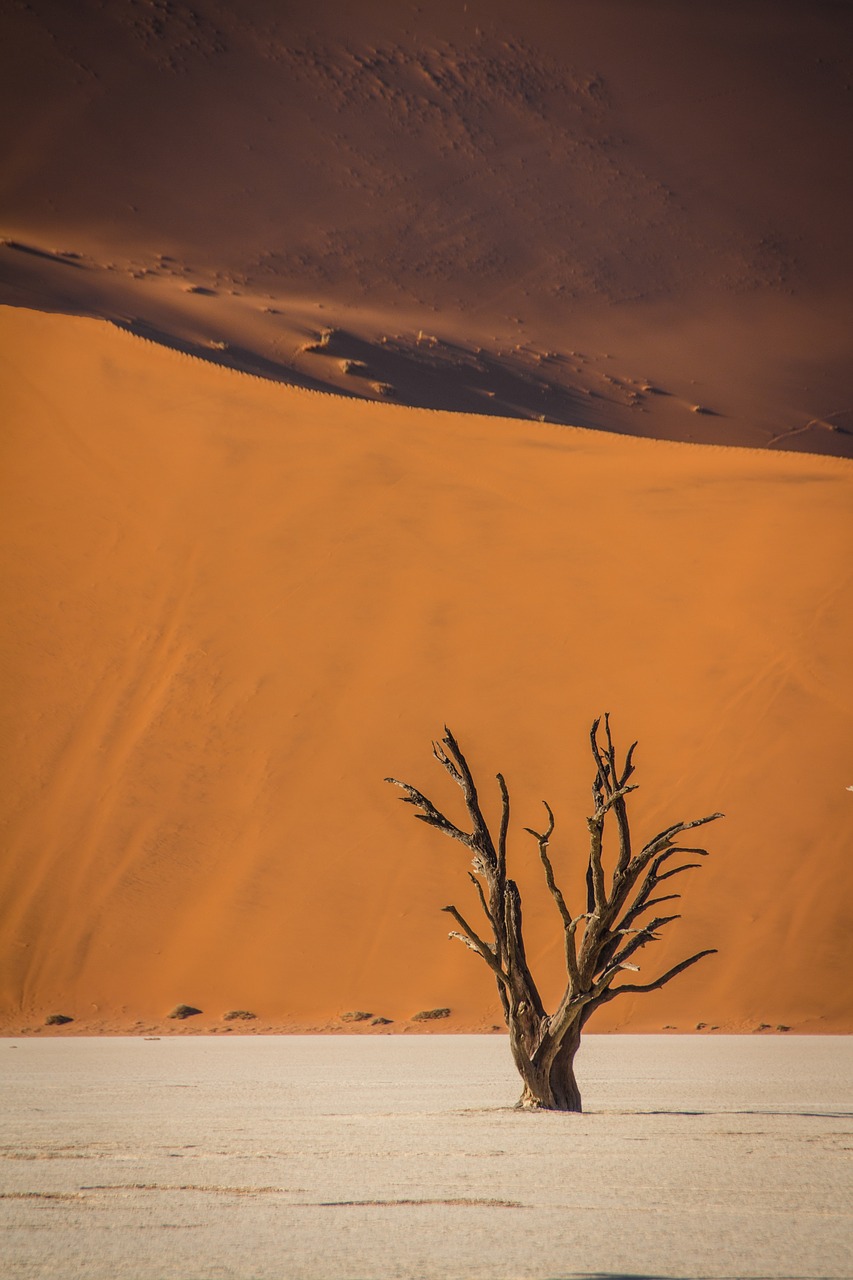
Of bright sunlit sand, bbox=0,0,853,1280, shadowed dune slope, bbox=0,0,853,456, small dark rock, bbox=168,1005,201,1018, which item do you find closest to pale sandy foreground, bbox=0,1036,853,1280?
bright sunlit sand, bbox=0,0,853,1280

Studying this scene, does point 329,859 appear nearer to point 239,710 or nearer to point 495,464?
point 239,710

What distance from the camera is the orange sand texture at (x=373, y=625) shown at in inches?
579

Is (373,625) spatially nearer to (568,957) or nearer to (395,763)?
(395,763)

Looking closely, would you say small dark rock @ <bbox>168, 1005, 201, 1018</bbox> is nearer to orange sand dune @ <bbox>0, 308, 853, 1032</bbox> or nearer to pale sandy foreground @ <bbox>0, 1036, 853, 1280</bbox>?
orange sand dune @ <bbox>0, 308, 853, 1032</bbox>

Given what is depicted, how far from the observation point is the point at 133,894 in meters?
14.9

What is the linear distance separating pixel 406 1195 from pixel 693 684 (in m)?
13.4

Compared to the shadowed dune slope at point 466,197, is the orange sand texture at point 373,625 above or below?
below

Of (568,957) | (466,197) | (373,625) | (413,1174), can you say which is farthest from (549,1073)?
(466,197)

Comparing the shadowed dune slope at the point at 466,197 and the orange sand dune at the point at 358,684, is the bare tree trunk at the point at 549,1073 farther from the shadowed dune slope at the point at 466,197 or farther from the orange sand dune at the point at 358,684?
the shadowed dune slope at the point at 466,197

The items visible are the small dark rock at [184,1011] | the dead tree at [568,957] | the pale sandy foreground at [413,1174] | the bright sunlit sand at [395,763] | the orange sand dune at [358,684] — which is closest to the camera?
the pale sandy foreground at [413,1174]

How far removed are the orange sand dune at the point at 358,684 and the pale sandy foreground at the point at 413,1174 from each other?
152 inches

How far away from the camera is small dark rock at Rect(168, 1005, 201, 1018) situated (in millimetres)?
13836

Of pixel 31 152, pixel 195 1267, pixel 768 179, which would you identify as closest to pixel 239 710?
pixel 195 1267

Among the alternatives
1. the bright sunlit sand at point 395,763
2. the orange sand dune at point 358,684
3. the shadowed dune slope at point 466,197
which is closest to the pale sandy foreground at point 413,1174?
the bright sunlit sand at point 395,763
